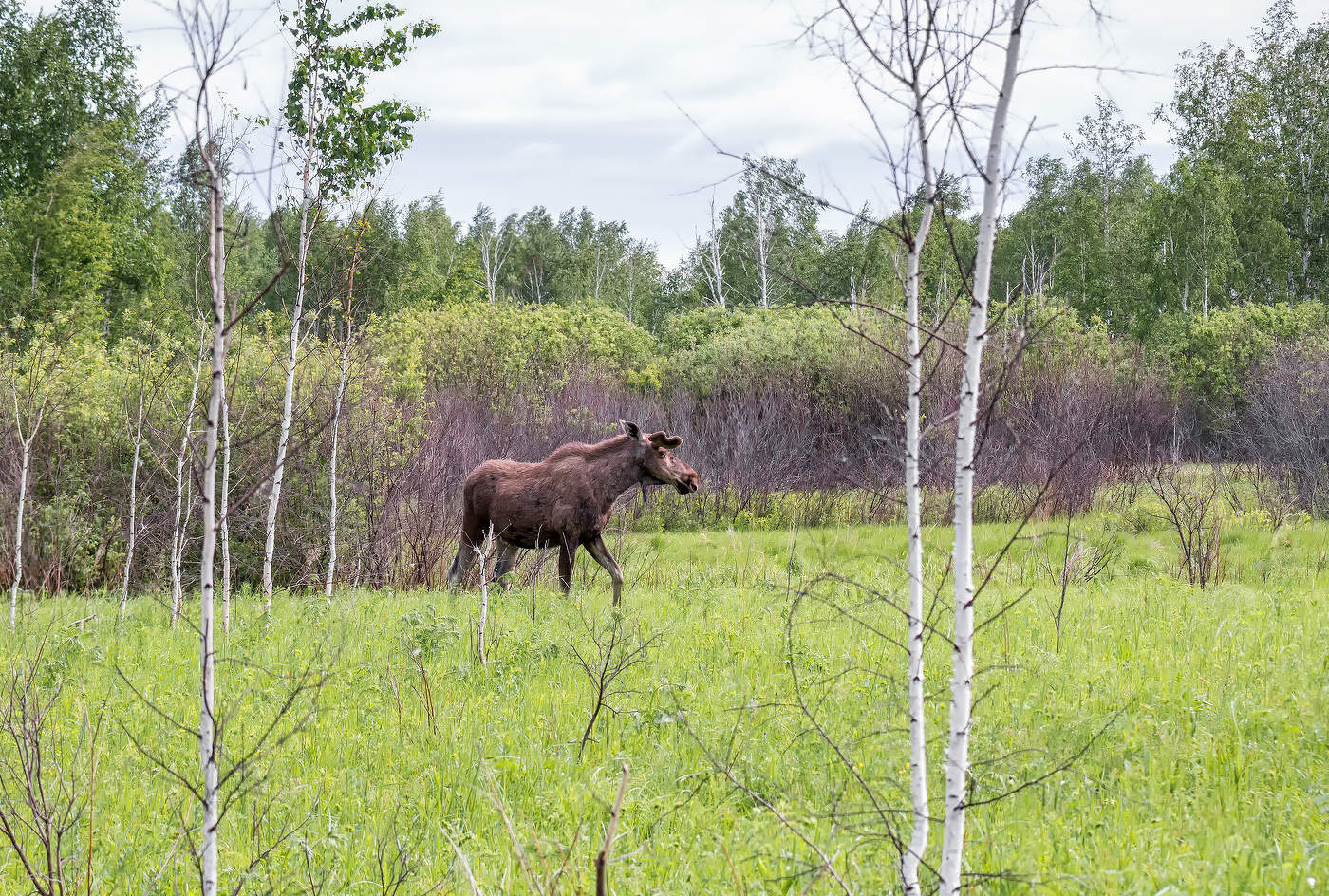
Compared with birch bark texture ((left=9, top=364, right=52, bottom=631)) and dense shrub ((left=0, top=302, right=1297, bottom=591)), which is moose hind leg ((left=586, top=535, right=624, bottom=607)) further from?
birch bark texture ((left=9, top=364, right=52, bottom=631))

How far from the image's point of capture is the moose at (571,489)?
9.69 m

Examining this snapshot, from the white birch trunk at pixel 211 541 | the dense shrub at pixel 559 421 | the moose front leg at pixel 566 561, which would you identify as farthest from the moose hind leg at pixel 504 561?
the white birch trunk at pixel 211 541

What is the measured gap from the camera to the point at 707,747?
539 centimetres

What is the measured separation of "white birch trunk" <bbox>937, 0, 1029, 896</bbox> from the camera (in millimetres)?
2260

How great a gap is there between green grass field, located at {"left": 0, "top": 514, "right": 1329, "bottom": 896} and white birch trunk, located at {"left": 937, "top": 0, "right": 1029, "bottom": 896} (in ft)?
0.75

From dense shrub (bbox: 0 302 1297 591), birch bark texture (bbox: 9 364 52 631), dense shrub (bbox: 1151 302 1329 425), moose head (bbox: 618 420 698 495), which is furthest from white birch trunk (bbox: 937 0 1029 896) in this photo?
dense shrub (bbox: 1151 302 1329 425)

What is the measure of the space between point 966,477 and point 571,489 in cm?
757

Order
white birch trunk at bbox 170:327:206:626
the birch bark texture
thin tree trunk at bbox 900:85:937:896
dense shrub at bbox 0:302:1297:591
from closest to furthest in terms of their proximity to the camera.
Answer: thin tree trunk at bbox 900:85:937:896 < white birch trunk at bbox 170:327:206:626 < the birch bark texture < dense shrub at bbox 0:302:1297:591

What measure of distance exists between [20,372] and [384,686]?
11902mm

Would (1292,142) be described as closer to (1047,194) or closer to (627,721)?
(1047,194)

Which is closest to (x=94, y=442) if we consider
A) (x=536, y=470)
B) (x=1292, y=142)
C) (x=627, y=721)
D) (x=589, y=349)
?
(x=536, y=470)

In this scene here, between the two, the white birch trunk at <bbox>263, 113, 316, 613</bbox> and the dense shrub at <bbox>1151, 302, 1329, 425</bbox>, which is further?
the dense shrub at <bbox>1151, 302, 1329, 425</bbox>

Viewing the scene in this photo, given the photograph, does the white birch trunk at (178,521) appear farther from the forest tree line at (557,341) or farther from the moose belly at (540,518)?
the moose belly at (540,518)

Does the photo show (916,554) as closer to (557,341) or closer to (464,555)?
(464,555)
